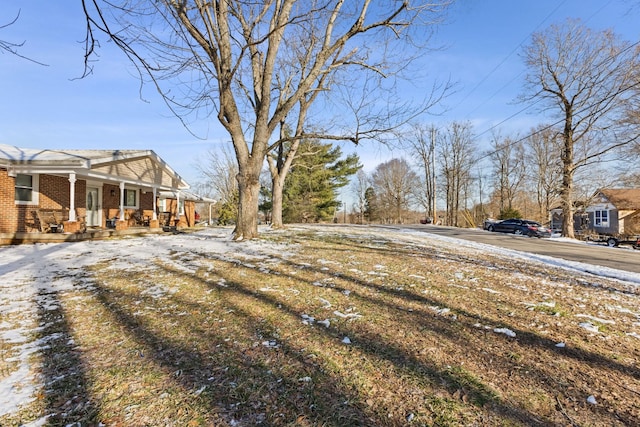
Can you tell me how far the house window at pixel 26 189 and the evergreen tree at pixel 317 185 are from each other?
19771 mm

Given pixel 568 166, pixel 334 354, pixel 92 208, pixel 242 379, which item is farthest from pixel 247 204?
pixel 568 166

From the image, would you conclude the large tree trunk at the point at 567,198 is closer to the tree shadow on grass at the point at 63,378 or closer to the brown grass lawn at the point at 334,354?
the brown grass lawn at the point at 334,354

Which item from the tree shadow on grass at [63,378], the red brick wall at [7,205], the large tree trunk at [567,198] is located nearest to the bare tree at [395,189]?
the large tree trunk at [567,198]

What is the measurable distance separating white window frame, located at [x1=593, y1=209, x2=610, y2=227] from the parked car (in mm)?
15087

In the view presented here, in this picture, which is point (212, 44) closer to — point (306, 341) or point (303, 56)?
point (303, 56)

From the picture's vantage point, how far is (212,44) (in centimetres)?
816

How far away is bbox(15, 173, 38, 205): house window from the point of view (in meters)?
10.9

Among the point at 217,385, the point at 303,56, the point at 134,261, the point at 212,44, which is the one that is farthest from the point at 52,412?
the point at 303,56

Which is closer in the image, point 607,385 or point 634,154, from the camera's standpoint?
point 607,385

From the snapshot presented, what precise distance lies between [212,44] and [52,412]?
8.37m

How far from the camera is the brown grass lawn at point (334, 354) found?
2.08 meters

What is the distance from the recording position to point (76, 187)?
12.6 meters

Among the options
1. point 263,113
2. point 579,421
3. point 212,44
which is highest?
point 212,44

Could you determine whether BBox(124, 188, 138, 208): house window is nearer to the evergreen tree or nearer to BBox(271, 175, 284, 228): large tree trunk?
BBox(271, 175, 284, 228): large tree trunk
